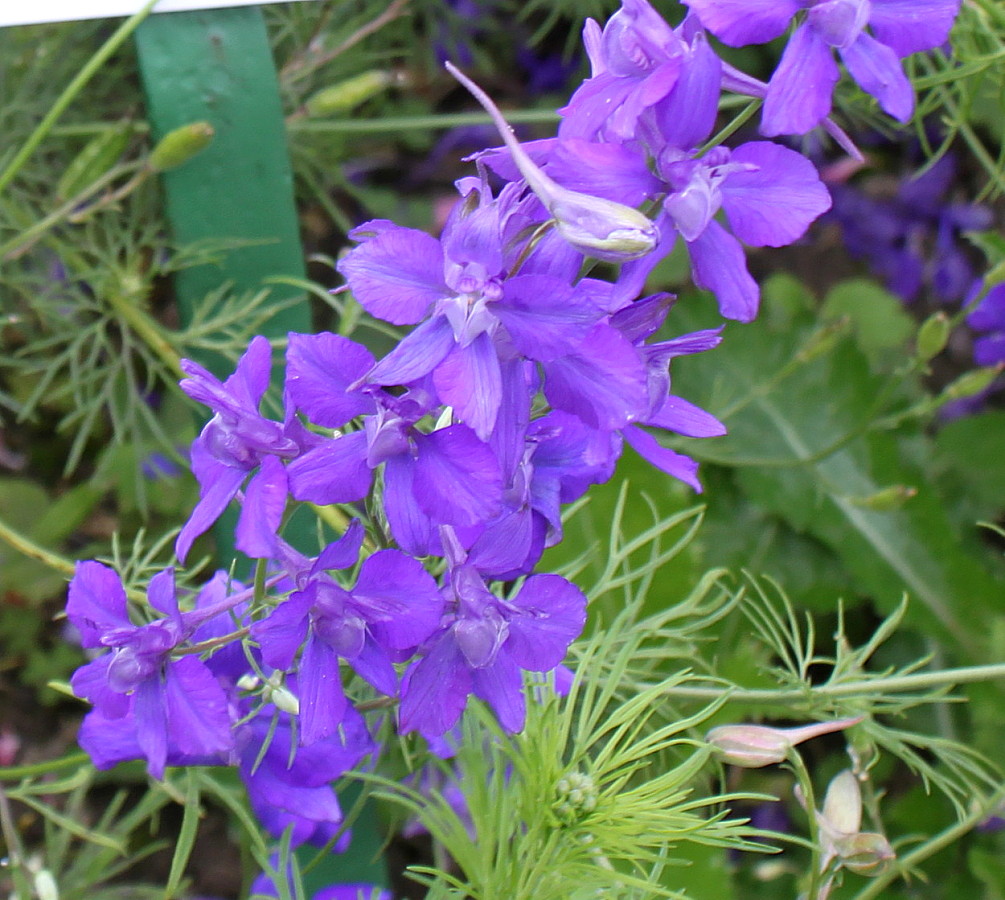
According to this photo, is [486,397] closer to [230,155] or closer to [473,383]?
[473,383]

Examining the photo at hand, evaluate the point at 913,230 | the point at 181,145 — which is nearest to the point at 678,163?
the point at 181,145

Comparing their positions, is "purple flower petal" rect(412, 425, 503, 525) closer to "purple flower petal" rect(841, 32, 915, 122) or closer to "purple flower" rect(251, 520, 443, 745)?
"purple flower" rect(251, 520, 443, 745)

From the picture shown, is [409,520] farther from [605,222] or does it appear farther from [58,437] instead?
[58,437]

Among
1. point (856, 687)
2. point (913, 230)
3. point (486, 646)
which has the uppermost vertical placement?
point (486, 646)

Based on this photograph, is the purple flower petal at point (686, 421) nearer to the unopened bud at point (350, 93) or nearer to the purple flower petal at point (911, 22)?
the purple flower petal at point (911, 22)

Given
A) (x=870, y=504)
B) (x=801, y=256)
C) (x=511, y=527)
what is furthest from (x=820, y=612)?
(x=511, y=527)

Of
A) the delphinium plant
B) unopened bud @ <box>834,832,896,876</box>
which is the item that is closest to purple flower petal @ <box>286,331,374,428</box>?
the delphinium plant
